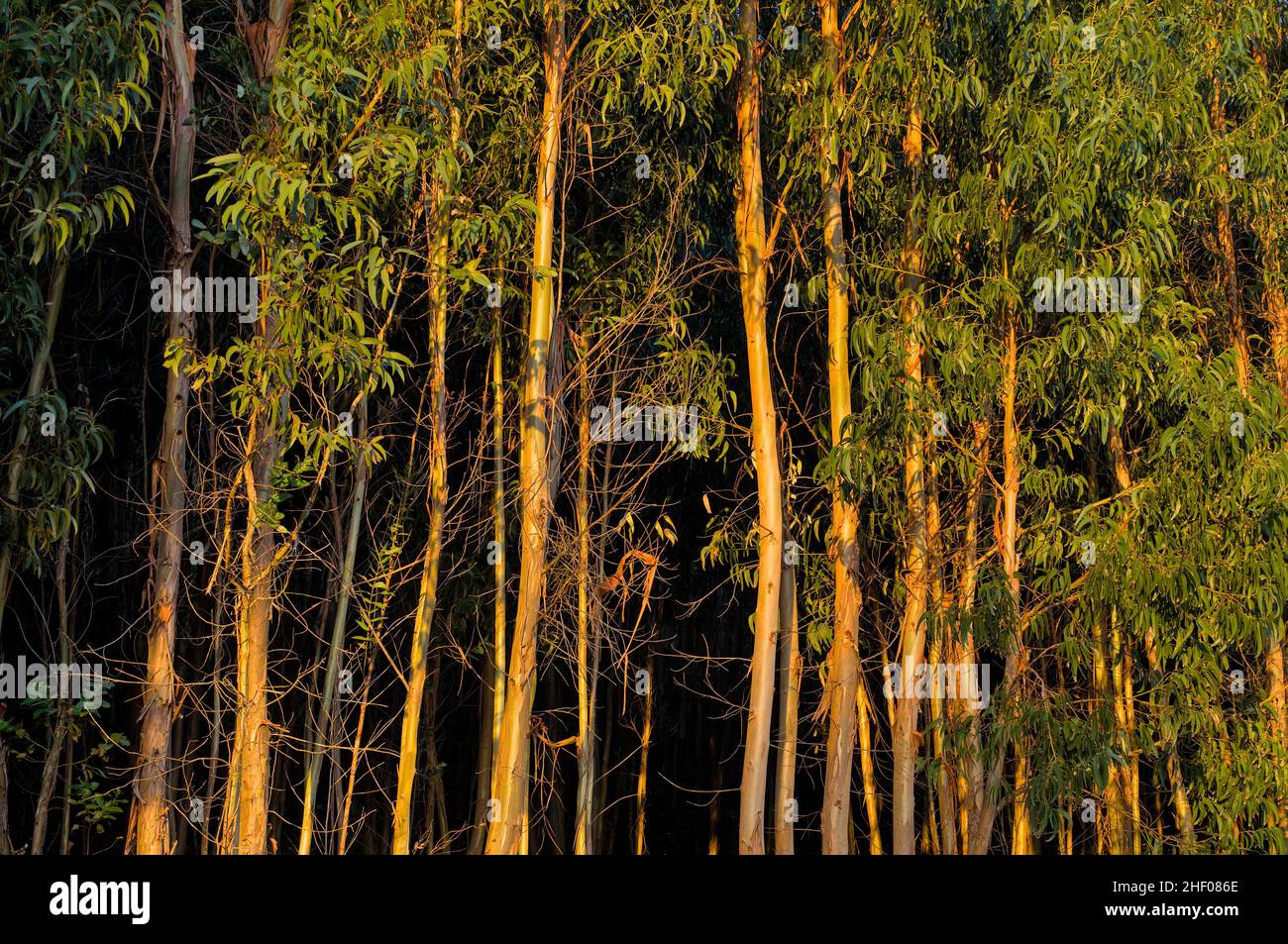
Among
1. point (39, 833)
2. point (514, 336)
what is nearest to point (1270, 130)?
point (514, 336)

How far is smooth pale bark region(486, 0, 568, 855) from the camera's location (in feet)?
14.9

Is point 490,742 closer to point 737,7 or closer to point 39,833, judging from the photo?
point 39,833

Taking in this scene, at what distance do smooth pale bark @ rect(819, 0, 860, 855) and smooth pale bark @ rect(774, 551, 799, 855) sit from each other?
16 centimetres

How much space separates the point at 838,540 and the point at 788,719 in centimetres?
84

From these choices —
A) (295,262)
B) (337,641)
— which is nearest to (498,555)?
(337,641)

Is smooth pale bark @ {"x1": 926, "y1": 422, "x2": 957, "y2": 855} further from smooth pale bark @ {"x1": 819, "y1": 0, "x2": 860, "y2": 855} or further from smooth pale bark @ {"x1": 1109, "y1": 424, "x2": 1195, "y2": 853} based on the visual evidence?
smooth pale bark @ {"x1": 1109, "y1": 424, "x2": 1195, "y2": 853}

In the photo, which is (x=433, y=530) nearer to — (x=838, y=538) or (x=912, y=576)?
(x=838, y=538)

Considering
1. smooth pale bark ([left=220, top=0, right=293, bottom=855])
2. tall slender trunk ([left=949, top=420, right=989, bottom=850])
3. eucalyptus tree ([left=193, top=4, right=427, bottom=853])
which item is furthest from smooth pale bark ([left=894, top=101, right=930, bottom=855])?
smooth pale bark ([left=220, top=0, right=293, bottom=855])

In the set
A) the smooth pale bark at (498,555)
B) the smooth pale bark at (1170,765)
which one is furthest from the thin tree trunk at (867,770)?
the smooth pale bark at (498,555)

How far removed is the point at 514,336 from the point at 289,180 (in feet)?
5.77

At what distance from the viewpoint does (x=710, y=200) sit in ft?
19.7

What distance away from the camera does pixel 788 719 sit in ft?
17.8
